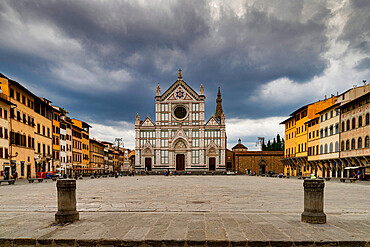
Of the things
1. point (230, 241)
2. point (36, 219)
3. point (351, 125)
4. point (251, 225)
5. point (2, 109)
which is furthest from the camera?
point (351, 125)

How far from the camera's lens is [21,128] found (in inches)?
1494

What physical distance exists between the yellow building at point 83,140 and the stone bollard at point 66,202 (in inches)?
2430

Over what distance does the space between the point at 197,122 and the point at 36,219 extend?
6933 centimetres

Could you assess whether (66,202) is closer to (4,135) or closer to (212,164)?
(4,135)

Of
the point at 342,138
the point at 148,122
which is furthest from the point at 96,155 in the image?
the point at 342,138

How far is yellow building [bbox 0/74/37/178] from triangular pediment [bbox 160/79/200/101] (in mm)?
39634

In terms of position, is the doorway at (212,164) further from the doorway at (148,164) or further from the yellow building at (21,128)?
the yellow building at (21,128)

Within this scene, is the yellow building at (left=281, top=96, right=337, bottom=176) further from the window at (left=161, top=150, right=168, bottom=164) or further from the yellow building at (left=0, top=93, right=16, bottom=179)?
the yellow building at (left=0, top=93, right=16, bottom=179)

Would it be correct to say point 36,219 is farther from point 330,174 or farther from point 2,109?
point 330,174

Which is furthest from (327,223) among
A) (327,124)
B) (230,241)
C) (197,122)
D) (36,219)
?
(197,122)

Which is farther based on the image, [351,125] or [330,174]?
[330,174]

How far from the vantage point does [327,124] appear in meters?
45.8

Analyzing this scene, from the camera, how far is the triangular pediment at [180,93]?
7762 centimetres

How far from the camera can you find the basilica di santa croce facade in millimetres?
75125
